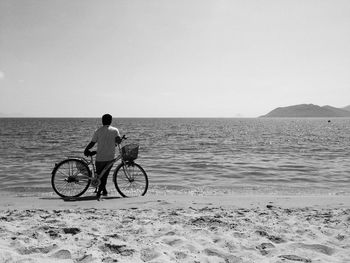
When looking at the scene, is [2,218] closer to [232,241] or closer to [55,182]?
[55,182]

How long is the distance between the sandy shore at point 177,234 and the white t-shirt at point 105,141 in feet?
5.61

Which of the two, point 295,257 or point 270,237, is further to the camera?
point 270,237

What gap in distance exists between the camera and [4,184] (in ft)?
40.1

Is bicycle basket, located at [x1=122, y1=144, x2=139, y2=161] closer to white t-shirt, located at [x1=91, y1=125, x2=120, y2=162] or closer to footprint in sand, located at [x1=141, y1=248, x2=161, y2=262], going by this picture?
white t-shirt, located at [x1=91, y1=125, x2=120, y2=162]

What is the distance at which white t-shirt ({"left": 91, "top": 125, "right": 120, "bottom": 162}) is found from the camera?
9.04 meters

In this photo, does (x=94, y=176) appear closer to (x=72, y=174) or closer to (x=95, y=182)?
(x=95, y=182)

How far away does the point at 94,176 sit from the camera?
9133 mm

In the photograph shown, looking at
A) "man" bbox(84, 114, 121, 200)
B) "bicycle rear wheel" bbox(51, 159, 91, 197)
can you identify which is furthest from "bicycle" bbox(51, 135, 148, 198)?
"man" bbox(84, 114, 121, 200)

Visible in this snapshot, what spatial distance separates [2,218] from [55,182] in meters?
3.00

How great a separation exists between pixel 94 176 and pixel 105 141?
1070 mm

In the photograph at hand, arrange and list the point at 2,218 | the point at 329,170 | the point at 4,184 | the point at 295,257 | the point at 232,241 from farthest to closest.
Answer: the point at 329,170 < the point at 4,184 < the point at 2,218 < the point at 232,241 < the point at 295,257

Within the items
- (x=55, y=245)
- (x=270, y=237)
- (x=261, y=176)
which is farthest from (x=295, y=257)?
(x=261, y=176)

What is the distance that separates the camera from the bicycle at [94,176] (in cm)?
897

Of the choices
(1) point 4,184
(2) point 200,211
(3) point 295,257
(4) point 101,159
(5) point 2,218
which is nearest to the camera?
(3) point 295,257
